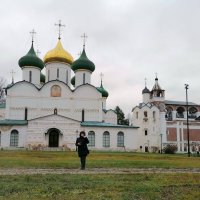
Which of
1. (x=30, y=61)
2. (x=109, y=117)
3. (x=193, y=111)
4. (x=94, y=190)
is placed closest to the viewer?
(x=94, y=190)

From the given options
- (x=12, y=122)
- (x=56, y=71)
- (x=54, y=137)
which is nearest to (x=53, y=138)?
(x=54, y=137)

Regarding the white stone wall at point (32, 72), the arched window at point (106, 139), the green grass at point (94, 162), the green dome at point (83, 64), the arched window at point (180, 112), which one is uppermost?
the green dome at point (83, 64)

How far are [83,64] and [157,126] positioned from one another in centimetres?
2234

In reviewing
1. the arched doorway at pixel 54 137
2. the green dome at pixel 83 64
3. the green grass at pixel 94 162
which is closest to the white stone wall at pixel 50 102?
the green dome at pixel 83 64

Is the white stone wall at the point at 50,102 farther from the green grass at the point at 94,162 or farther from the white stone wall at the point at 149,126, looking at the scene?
the green grass at the point at 94,162

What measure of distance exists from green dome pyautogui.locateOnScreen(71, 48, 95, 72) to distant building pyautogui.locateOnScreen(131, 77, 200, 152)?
18248 millimetres

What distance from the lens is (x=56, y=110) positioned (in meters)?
46.8

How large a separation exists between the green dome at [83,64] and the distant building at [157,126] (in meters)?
18.2

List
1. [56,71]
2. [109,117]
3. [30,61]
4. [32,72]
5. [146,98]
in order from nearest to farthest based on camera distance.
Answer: [30,61]
[32,72]
[56,71]
[109,117]
[146,98]

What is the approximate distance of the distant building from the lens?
63250mm

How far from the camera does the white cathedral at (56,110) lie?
42.2 meters

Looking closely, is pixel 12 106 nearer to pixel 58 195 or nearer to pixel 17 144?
pixel 17 144

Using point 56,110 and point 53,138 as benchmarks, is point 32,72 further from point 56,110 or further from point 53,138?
point 53,138

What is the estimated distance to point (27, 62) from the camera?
47.8 metres
